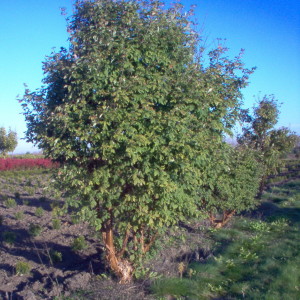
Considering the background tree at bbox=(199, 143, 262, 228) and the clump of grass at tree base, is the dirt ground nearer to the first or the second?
the clump of grass at tree base

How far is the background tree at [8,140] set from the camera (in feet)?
141

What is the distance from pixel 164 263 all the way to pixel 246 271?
1513 mm

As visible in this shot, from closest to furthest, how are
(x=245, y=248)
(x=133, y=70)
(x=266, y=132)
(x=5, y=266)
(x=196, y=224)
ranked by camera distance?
(x=133, y=70), (x=5, y=266), (x=245, y=248), (x=196, y=224), (x=266, y=132)

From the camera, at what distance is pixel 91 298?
5195mm

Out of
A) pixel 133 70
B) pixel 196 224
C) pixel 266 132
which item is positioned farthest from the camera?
pixel 266 132

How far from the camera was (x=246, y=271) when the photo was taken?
6543 mm

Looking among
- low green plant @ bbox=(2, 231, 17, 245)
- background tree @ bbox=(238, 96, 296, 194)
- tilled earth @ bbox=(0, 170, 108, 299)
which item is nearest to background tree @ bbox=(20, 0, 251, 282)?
tilled earth @ bbox=(0, 170, 108, 299)

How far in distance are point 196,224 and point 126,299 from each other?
6.20 metres

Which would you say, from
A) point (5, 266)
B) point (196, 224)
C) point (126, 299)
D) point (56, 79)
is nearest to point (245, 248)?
point (196, 224)

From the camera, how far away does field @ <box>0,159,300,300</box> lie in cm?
552

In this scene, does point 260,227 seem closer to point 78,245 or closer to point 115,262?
point 78,245

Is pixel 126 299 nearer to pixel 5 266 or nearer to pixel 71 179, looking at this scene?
pixel 71 179

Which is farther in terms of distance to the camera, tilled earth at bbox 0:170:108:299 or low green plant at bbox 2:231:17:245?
low green plant at bbox 2:231:17:245

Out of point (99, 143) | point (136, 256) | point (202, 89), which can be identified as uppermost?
point (202, 89)
